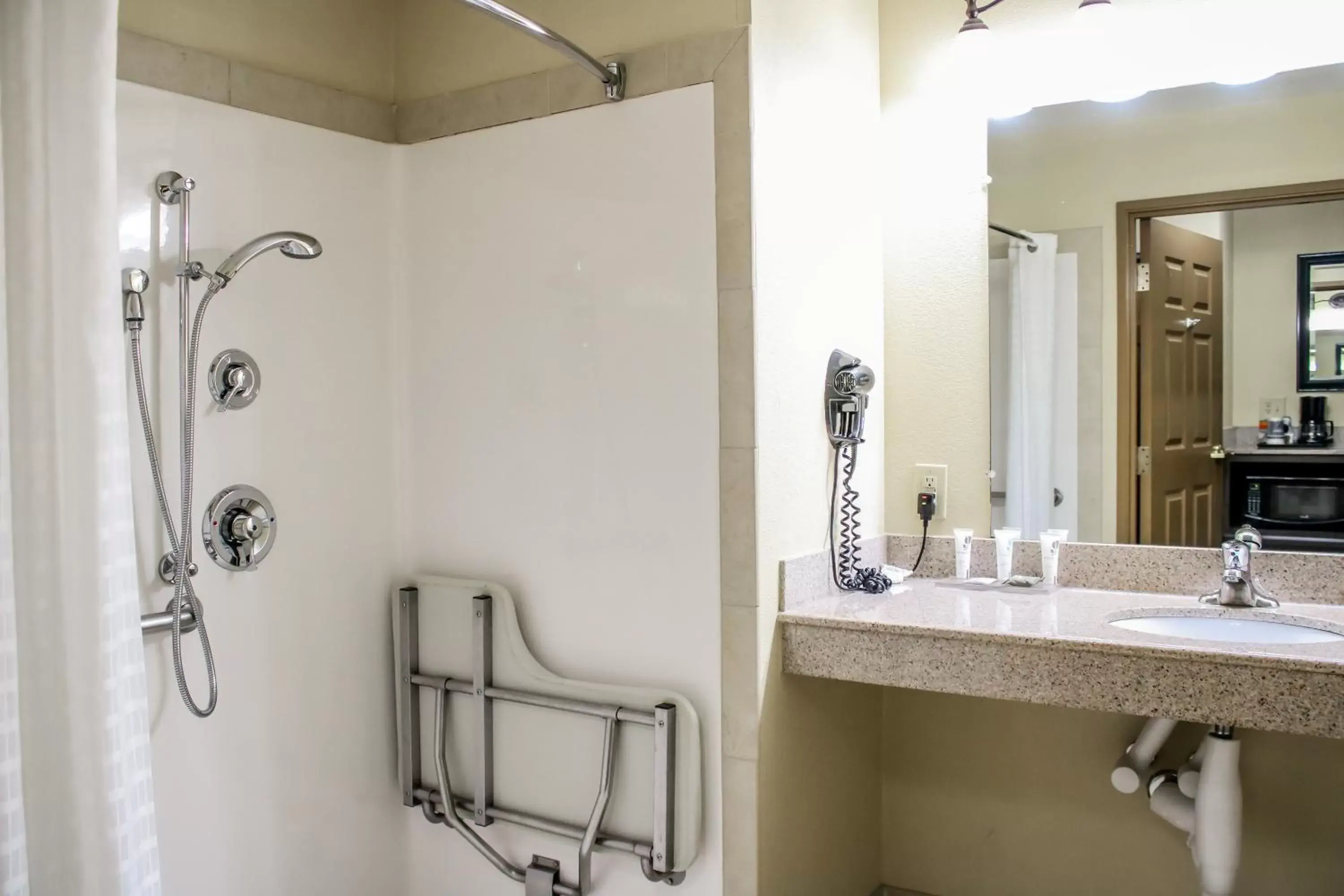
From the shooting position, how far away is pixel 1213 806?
6.60 feet

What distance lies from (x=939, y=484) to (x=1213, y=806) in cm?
88

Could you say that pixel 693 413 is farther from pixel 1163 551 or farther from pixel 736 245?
pixel 1163 551

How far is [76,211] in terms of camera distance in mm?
1257

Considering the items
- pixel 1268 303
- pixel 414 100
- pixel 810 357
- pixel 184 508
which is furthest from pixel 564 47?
pixel 1268 303

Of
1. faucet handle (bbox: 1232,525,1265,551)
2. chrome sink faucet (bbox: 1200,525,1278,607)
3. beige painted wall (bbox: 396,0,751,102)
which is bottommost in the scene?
chrome sink faucet (bbox: 1200,525,1278,607)

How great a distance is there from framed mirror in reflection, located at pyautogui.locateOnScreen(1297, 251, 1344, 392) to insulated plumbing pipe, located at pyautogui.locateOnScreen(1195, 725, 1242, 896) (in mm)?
745

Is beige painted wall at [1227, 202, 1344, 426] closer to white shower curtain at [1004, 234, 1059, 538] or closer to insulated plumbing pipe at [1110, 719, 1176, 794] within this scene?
white shower curtain at [1004, 234, 1059, 538]

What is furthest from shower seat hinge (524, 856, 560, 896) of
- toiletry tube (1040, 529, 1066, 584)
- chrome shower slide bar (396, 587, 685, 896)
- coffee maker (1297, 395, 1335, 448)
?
coffee maker (1297, 395, 1335, 448)

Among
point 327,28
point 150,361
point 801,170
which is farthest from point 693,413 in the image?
point 327,28

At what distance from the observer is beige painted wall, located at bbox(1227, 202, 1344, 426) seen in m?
2.18

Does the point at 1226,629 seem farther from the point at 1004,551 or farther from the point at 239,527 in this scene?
the point at 239,527

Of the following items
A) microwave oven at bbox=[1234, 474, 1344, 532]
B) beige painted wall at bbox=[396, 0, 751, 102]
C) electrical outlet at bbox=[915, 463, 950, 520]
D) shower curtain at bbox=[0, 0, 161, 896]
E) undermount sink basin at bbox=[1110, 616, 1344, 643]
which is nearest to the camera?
shower curtain at bbox=[0, 0, 161, 896]

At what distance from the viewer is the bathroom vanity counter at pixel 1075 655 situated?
1.69 m

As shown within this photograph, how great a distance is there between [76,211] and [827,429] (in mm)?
1471
